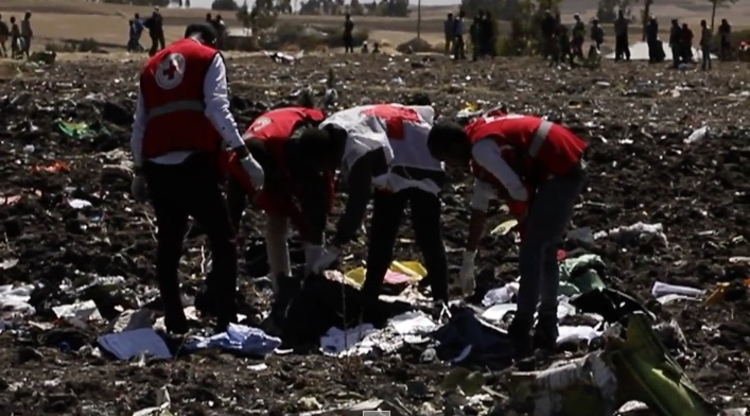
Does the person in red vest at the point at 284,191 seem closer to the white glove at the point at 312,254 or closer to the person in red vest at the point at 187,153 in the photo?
the white glove at the point at 312,254

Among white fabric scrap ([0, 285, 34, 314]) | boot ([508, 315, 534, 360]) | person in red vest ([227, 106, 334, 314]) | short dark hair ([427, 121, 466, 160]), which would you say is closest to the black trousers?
person in red vest ([227, 106, 334, 314])

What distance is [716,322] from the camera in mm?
7332

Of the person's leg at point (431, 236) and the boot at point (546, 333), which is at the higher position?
the person's leg at point (431, 236)

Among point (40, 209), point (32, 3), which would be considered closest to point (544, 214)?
point (40, 209)

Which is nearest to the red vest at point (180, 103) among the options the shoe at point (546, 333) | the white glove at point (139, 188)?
the white glove at point (139, 188)

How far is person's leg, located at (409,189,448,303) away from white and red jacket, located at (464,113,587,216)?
0.90m

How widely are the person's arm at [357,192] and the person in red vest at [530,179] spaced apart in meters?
0.42

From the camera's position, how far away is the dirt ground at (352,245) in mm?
6168

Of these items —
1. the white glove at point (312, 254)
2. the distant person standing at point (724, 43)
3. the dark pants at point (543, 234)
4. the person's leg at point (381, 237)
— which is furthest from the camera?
the distant person standing at point (724, 43)

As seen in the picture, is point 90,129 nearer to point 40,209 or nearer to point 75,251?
point 40,209

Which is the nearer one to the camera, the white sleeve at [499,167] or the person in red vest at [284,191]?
the white sleeve at [499,167]

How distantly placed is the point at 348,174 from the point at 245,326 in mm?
957

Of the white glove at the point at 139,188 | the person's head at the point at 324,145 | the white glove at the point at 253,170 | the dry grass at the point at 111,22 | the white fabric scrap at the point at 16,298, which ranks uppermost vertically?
the person's head at the point at 324,145

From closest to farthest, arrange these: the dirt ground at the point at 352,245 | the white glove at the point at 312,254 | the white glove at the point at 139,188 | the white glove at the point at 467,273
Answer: the dirt ground at the point at 352,245 → the white glove at the point at 139,188 → the white glove at the point at 467,273 → the white glove at the point at 312,254
